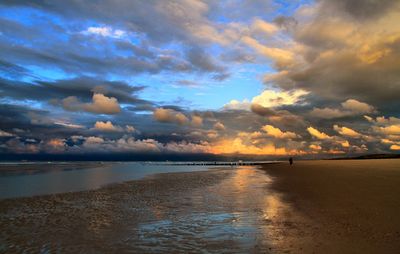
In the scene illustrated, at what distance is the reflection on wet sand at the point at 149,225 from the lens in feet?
38.2

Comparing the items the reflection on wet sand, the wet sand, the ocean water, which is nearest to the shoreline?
the reflection on wet sand

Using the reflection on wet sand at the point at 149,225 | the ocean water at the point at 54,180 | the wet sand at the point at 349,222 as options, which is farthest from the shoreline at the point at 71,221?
the wet sand at the point at 349,222

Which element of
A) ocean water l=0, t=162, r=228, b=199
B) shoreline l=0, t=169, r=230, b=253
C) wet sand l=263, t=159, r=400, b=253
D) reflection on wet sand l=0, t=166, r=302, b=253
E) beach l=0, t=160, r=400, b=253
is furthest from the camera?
ocean water l=0, t=162, r=228, b=199

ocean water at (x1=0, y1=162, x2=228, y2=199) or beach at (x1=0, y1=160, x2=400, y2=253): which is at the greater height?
ocean water at (x1=0, y1=162, x2=228, y2=199)

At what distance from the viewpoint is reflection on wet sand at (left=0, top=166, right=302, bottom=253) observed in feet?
38.2

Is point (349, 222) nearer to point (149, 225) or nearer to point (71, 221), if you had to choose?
point (149, 225)

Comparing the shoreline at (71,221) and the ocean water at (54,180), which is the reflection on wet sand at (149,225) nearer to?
the shoreline at (71,221)

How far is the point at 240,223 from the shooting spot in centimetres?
1509

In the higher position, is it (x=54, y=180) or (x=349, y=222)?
(x=54, y=180)

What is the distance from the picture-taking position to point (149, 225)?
49.9 feet

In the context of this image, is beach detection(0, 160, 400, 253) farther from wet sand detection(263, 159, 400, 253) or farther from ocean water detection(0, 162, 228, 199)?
ocean water detection(0, 162, 228, 199)

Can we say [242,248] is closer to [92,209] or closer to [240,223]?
[240,223]

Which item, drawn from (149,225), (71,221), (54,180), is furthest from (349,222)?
→ (54,180)

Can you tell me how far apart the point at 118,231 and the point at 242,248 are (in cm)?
548
